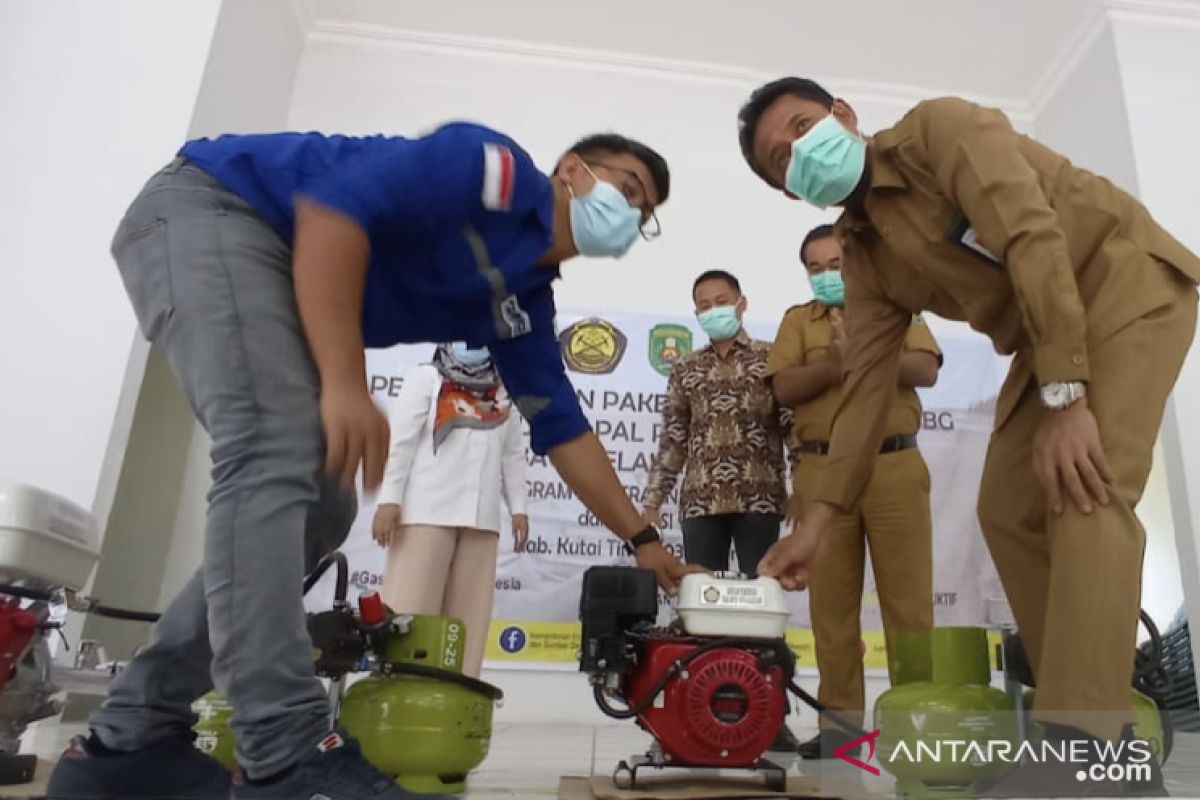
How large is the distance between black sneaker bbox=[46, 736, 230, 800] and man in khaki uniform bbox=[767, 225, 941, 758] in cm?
130

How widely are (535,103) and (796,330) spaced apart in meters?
2.07

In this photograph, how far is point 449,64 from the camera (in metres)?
3.95

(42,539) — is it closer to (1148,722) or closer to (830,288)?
(1148,722)

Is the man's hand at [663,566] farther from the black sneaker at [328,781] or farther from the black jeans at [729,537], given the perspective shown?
the black jeans at [729,537]

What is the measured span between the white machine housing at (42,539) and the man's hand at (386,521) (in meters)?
1.17

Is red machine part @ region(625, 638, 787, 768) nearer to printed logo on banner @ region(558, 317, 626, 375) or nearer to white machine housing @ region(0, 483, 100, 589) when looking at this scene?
white machine housing @ region(0, 483, 100, 589)

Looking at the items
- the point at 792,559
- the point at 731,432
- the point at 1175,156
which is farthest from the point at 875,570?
the point at 1175,156

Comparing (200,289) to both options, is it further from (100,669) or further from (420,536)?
(420,536)

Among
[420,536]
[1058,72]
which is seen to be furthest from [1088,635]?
A: [1058,72]

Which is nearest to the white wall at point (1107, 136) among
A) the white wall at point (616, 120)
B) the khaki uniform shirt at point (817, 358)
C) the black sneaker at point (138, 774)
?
the white wall at point (616, 120)

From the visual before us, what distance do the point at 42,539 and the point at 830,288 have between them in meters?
1.97

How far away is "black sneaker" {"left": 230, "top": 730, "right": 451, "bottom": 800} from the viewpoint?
960 mm

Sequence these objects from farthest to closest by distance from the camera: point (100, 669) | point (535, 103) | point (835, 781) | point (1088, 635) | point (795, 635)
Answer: point (535, 103), point (795, 635), point (100, 669), point (835, 781), point (1088, 635)

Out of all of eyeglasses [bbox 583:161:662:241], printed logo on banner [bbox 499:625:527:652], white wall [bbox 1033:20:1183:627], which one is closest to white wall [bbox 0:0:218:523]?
printed logo on banner [bbox 499:625:527:652]
